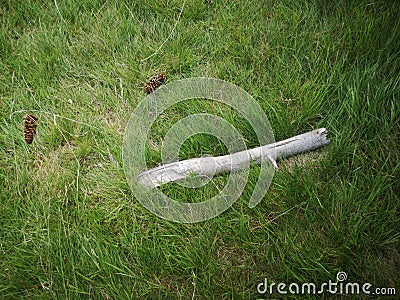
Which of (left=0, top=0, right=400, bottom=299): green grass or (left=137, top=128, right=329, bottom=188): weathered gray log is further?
(left=137, top=128, right=329, bottom=188): weathered gray log

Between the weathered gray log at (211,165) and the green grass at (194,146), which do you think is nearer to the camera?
the green grass at (194,146)

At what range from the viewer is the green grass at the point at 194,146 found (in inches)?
62.6

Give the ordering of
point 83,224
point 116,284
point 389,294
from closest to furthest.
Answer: point 389,294, point 116,284, point 83,224

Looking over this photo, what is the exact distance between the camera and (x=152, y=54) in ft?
7.51

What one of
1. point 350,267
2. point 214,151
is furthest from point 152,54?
point 350,267

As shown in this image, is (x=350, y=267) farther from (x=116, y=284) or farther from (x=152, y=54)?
(x=152, y=54)

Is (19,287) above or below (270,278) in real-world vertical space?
above

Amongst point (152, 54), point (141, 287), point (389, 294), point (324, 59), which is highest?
point (152, 54)

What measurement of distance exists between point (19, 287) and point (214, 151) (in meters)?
1.02

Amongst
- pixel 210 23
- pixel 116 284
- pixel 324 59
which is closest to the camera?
pixel 116 284

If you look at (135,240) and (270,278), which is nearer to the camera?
(270,278)

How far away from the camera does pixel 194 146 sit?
1906 mm

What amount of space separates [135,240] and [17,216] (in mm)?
562

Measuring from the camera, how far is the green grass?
159cm
